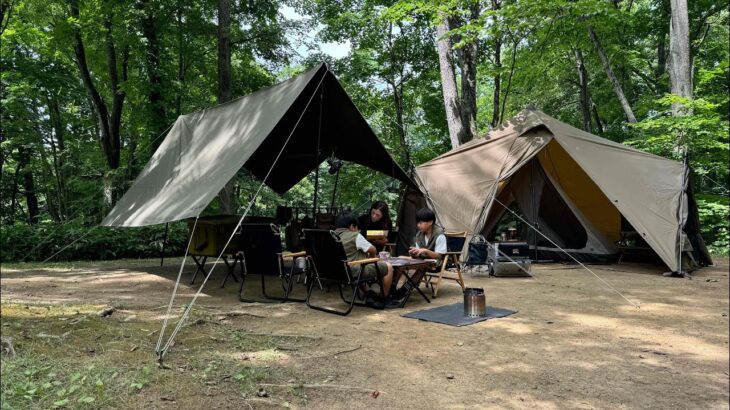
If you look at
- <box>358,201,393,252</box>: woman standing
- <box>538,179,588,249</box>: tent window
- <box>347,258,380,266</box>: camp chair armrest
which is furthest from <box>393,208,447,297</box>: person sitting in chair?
<box>538,179,588,249</box>: tent window

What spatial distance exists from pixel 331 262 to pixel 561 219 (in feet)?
18.4

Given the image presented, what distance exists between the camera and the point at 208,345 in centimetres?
314

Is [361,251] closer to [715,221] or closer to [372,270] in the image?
[372,270]

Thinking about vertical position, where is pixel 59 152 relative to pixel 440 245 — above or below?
above

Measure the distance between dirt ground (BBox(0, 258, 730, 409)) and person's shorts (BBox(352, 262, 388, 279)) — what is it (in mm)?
345

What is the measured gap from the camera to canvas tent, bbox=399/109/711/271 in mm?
6617

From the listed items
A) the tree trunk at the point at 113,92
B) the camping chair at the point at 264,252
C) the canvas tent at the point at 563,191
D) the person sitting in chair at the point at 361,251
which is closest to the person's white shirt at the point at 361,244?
the person sitting in chair at the point at 361,251

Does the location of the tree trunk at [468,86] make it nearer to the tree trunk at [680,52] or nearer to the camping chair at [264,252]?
the tree trunk at [680,52]

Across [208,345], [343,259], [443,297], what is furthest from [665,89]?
[208,345]

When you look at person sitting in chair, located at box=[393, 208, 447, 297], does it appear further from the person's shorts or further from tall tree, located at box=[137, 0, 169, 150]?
tall tree, located at box=[137, 0, 169, 150]

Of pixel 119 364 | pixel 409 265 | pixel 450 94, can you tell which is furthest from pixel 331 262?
pixel 450 94

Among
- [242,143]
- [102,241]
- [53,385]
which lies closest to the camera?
[53,385]

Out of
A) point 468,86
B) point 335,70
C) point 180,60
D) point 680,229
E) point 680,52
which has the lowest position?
point 680,229

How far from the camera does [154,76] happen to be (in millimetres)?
10922
